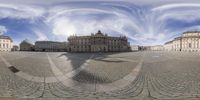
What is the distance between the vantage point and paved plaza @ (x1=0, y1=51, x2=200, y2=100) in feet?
8.23

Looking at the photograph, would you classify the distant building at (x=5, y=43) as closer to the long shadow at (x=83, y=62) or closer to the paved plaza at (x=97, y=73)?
the paved plaza at (x=97, y=73)

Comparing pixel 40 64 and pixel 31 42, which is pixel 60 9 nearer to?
pixel 31 42

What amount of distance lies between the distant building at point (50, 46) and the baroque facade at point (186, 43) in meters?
1.37

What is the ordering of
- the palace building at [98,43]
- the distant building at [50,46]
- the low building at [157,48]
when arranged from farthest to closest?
the low building at [157,48], the distant building at [50,46], the palace building at [98,43]

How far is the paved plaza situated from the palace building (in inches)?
4.9

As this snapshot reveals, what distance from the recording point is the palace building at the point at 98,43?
7.44 feet

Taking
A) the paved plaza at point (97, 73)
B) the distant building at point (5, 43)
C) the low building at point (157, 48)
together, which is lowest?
the paved plaza at point (97, 73)

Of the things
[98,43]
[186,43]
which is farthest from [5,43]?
[186,43]

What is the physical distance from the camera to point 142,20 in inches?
103

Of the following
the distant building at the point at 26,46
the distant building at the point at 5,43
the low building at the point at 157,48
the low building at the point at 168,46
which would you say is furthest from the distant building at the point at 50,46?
the low building at the point at 168,46

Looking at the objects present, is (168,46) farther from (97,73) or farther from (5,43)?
(5,43)

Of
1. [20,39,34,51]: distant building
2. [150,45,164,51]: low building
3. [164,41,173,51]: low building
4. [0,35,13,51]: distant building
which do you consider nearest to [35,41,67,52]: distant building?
[20,39,34,51]: distant building

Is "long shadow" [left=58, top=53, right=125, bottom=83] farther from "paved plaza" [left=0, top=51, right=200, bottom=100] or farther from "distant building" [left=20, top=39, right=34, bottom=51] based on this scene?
"distant building" [left=20, top=39, right=34, bottom=51]

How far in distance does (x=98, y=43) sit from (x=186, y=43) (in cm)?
110
